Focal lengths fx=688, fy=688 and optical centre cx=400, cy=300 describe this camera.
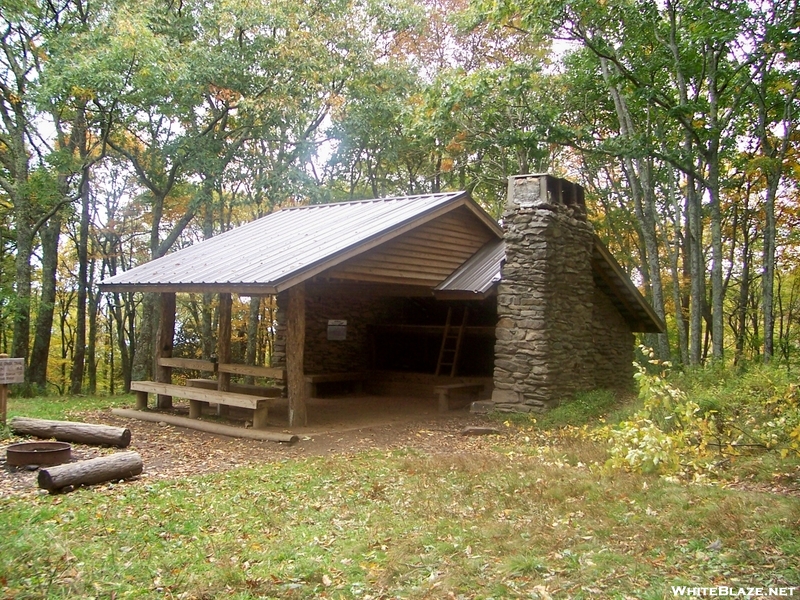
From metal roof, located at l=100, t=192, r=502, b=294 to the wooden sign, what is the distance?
8.81 feet

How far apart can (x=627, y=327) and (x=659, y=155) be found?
3861 millimetres

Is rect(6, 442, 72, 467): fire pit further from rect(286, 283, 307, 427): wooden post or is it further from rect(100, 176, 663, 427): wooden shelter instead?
rect(286, 283, 307, 427): wooden post

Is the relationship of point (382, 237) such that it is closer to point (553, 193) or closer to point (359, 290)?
point (553, 193)

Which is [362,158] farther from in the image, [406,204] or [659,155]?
[659,155]

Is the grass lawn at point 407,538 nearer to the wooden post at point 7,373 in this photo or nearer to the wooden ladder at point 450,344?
the wooden post at point 7,373

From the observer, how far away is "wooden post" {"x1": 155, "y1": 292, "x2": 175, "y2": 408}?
13367 millimetres

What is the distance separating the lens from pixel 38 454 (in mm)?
7863

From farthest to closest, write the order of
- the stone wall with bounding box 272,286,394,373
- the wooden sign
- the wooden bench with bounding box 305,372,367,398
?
the stone wall with bounding box 272,286,394,373 < the wooden bench with bounding box 305,372,367,398 < the wooden sign

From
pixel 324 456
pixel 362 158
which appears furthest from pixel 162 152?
pixel 324 456

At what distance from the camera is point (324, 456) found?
30.0ft

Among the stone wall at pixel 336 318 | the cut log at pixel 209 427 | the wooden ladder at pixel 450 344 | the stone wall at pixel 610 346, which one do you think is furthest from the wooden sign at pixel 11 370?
the stone wall at pixel 610 346

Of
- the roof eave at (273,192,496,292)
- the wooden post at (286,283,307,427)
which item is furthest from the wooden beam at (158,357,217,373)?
the roof eave at (273,192,496,292)

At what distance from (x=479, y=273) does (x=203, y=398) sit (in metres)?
5.74

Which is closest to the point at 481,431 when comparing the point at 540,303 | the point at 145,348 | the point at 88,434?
the point at 540,303
